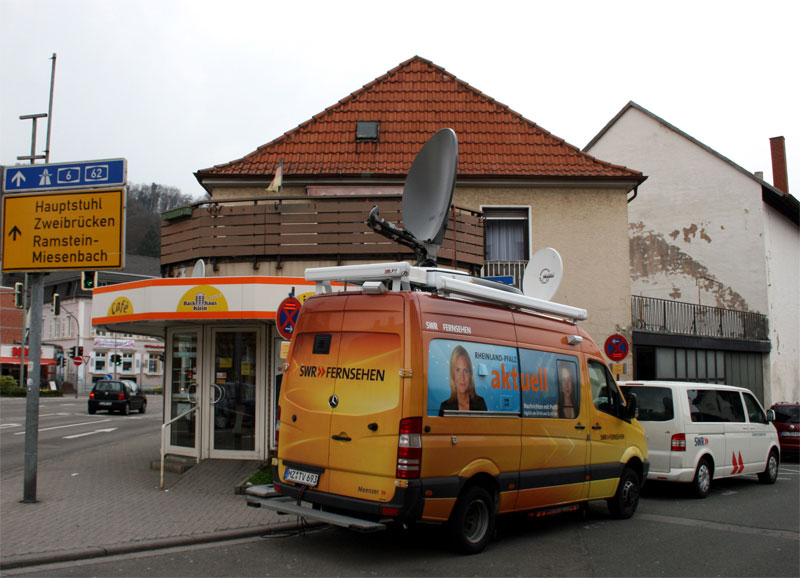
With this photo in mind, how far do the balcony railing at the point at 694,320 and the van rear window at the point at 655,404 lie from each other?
9.74 meters

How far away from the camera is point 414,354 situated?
22.1ft

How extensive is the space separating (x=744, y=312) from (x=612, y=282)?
1018cm

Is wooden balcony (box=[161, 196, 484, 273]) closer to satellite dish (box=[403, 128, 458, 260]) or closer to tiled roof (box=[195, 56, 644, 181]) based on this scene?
satellite dish (box=[403, 128, 458, 260])

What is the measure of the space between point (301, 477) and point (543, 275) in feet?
18.0

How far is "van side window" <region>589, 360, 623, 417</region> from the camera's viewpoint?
9.23m

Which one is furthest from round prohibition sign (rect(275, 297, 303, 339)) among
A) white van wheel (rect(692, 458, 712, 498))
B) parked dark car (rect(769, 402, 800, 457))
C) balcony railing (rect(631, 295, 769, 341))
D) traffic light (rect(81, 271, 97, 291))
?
parked dark car (rect(769, 402, 800, 457))

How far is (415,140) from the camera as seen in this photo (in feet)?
61.6

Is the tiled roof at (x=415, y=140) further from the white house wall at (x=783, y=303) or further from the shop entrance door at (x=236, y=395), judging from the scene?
the white house wall at (x=783, y=303)

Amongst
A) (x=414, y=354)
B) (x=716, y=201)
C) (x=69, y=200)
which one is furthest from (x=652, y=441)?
(x=716, y=201)

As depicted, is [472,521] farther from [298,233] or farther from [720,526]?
[298,233]

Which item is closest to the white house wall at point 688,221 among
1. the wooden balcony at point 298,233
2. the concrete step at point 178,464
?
the wooden balcony at point 298,233

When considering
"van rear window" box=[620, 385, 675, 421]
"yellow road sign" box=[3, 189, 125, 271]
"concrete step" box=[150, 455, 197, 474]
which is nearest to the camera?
"yellow road sign" box=[3, 189, 125, 271]

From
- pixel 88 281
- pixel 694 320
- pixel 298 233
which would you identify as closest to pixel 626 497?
pixel 298 233

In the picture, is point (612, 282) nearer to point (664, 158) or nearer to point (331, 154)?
point (331, 154)
